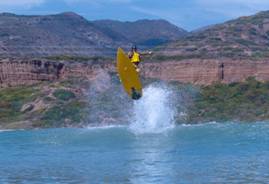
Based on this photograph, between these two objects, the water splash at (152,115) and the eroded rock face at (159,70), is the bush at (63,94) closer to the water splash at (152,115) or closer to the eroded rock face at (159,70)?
the eroded rock face at (159,70)

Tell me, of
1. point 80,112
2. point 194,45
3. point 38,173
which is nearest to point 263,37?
point 194,45

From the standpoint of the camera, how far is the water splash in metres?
71.5

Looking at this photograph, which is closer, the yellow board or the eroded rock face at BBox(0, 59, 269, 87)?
the yellow board

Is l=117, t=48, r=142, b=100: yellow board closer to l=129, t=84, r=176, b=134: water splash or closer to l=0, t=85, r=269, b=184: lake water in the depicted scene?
l=0, t=85, r=269, b=184: lake water

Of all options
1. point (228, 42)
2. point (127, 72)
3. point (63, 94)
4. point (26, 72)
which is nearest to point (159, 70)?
point (63, 94)

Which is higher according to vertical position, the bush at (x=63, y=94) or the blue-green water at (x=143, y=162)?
the blue-green water at (x=143, y=162)

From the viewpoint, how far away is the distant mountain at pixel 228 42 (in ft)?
437

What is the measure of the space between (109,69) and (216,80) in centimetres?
1530

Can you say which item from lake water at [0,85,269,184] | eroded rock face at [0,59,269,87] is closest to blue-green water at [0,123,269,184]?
lake water at [0,85,269,184]

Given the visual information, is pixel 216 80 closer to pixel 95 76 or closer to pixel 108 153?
pixel 95 76

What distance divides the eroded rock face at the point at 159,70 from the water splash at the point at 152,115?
798 inches

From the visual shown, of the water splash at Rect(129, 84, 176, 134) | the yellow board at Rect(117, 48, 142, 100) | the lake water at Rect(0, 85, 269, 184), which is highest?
the yellow board at Rect(117, 48, 142, 100)

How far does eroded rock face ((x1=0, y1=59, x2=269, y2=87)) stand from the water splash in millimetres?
20274

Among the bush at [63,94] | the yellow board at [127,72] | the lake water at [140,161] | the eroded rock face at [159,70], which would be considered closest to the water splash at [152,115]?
the lake water at [140,161]
